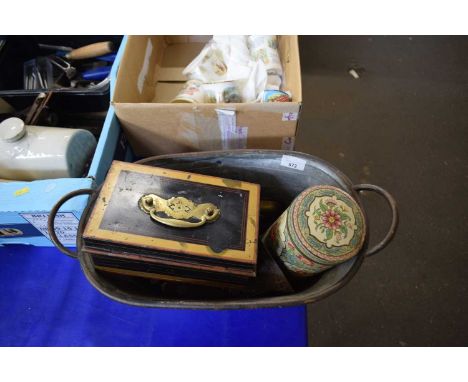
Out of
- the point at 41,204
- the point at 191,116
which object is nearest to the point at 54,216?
the point at 41,204

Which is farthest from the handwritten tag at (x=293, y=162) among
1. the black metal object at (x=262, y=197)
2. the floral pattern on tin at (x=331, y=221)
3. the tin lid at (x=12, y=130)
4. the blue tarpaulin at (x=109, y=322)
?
the tin lid at (x=12, y=130)

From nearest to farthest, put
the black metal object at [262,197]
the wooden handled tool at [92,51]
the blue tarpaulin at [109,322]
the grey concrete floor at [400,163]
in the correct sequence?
the black metal object at [262,197] < the blue tarpaulin at [109,322] < the wooden handled tool at [92,51] < the grey concrete floor at [400,163]

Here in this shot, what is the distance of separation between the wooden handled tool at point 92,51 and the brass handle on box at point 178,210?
1.82 feet

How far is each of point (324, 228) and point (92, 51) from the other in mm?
788

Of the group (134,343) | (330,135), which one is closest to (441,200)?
(330,135)

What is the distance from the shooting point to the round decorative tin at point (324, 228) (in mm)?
470

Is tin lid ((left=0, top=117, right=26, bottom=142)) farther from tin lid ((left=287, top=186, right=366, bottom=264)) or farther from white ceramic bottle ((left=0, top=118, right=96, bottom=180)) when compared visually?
tin lid ((left=287, top=186, right=366, bottom=264))

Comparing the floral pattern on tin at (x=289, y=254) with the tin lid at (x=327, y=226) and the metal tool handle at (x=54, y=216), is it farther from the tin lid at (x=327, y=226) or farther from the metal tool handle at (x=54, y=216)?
the metal tool handle at (x=54, y=216)

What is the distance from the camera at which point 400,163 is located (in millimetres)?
1250

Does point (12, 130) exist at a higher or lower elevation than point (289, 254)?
higher

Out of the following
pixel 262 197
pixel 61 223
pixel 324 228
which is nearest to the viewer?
pixel 324 228

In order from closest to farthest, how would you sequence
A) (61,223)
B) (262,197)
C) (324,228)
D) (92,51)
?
(324,228) < (61,223) < (262,197) < (92,51)

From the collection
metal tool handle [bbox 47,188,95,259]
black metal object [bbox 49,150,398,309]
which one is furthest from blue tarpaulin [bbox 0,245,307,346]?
metal tool handle [bbox 47,188,95,259]

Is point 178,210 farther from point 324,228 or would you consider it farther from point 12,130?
point 12,130
